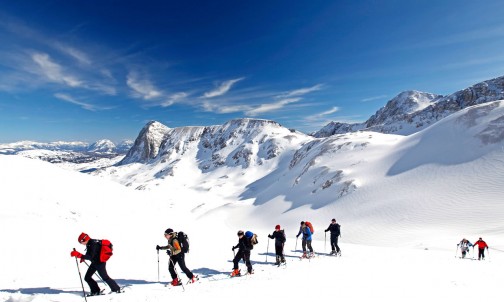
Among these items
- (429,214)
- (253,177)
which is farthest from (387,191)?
(253,177)

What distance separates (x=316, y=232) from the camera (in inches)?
1807

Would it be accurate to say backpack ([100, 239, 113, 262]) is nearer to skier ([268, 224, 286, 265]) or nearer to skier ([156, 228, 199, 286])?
skier ([156, 228, 199, 286])

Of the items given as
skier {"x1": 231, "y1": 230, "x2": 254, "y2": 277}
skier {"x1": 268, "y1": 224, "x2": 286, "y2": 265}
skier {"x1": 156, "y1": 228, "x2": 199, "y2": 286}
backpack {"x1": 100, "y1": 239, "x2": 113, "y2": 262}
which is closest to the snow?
skier {"x1": 156, "y1": 228, "x2": 199, "y2": 286}

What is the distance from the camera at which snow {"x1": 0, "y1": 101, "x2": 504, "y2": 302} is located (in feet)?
34.0

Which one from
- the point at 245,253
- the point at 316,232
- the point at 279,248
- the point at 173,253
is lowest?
the point at 316,232

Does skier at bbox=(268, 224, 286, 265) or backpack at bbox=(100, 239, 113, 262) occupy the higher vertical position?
backpack at bbox=(100, 239, 113, 262)

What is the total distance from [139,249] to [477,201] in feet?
142

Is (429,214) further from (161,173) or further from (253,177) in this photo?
(161,173)

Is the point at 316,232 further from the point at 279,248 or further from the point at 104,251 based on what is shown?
the point at 104,251

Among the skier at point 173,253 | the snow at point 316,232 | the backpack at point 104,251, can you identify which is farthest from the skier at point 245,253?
the backpack at point 104,251

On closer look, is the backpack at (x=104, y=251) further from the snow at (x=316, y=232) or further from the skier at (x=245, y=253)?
the skier at (x=245, y=253)

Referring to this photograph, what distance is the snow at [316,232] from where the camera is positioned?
10375 millimetres

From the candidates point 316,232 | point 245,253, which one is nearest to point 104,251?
point 245,253

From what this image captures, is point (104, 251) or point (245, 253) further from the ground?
point (104, 251)
